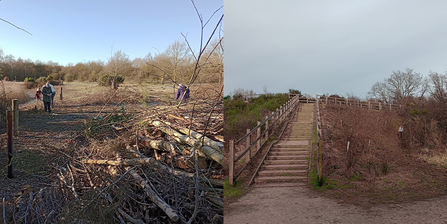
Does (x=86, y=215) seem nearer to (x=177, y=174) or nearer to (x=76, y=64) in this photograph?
(x=177, y=174)

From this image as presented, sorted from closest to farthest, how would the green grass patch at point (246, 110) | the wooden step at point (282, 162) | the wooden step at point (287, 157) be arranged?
the wooden step at point (282, 162)
the wooden step at point (287, 157)
the green grass patch at point (246, 110)

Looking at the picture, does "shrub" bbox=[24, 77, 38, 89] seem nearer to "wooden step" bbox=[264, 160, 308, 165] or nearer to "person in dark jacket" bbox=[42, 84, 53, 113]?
"person in dark jacket" bbox=[42, 84, 53, 113]

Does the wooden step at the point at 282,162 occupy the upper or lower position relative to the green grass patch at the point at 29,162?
lower

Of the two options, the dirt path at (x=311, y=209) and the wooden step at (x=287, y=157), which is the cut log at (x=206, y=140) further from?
the wooden step at (x=287, y=157)

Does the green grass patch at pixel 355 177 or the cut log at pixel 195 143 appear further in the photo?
the green grass patch at pixel 355 177

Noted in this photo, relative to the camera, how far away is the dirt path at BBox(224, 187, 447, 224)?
5.32 meters

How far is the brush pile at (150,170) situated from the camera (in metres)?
1.65

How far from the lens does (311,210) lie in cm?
571

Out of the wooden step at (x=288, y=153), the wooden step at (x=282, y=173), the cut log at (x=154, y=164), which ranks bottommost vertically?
the wooden step at (x=282, y=173)

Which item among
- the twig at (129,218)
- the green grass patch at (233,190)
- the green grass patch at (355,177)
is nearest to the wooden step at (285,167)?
the green grass patch at (233,190)

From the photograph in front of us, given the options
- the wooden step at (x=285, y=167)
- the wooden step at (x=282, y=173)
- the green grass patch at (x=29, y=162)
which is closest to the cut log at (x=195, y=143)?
the green grass patch at (x=29, y=162)

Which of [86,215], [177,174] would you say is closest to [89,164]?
[86,215]

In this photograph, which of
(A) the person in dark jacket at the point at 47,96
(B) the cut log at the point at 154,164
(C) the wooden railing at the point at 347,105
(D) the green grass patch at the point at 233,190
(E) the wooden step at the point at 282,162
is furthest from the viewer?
(C) the wooden railing at the point at 347,105

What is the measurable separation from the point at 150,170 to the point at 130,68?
278 cm
